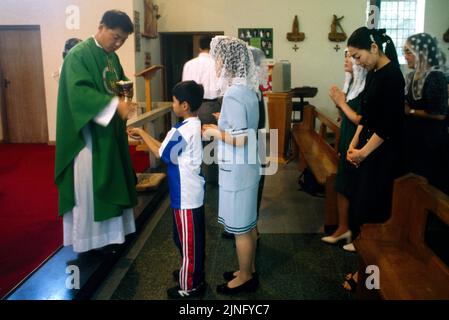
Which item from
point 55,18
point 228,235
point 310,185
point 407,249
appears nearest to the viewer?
point 407,249

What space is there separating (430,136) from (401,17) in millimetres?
5602

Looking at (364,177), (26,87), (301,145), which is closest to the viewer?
(364,177)

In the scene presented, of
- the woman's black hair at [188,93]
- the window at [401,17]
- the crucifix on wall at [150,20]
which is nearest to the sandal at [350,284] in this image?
the woman's black hair at [188,93]

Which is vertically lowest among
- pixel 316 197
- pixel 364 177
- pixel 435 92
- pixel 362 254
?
pixel 316 197

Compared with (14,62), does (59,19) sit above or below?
above

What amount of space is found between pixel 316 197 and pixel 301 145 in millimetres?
692

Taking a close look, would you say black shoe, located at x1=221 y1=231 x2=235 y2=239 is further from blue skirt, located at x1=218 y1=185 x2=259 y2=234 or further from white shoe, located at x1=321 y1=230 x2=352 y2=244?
blue skirt, located at x1=218 y1=185 x2=259 y2=234

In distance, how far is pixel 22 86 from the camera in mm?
6992

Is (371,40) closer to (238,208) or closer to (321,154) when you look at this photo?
(238,208)

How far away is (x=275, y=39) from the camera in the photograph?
7.94 metres

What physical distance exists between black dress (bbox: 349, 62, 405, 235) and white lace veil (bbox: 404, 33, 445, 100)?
36.8 inches

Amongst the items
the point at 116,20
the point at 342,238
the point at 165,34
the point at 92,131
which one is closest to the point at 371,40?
the point at 116,20
